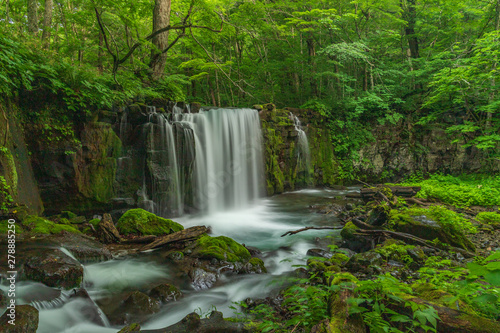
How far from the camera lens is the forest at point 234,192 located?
299cm

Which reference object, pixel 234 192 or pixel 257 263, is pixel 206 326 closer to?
pixel 257 263

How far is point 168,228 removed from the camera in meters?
6.46

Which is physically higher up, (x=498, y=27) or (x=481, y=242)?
(x=498, y=27)

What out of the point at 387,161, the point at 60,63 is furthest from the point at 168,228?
the point at 387,161

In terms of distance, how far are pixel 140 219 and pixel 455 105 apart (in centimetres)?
1643

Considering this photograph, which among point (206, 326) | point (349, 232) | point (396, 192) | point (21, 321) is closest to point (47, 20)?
point (21, 321)

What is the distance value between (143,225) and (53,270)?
8.46ft

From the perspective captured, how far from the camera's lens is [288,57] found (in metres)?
16.6

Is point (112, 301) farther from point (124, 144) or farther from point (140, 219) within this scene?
point (124, 144)

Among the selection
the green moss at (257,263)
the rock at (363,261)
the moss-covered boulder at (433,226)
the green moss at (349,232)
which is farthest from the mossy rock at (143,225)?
the moss-covered boulder at (433,226)

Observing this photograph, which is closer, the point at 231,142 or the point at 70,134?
the point at 70,134

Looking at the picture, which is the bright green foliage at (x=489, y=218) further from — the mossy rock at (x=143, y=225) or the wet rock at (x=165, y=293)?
the mossy rock at (x=143, y=225)

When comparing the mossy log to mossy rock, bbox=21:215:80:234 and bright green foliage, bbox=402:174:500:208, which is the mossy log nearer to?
mossy rock, bbox=21:215:80:234

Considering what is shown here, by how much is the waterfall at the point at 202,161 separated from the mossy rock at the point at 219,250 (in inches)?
154
